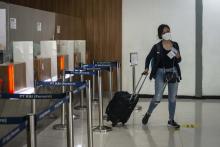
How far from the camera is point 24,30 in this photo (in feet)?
17.6

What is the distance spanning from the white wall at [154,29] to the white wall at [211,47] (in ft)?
0.91

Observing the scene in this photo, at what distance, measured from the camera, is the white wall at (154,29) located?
9195 mm

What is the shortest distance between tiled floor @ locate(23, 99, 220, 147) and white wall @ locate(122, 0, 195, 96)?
6.43ft

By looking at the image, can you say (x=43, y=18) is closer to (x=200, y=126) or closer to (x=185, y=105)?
(x=200, y=126)

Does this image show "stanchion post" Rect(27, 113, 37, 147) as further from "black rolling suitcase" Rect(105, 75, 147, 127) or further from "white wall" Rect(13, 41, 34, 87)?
"black rolling suitcase" Rect(105, 75, 147, 127)

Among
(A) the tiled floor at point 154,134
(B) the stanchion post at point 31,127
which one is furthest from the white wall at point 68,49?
(B) the stanchion post at point 31,127

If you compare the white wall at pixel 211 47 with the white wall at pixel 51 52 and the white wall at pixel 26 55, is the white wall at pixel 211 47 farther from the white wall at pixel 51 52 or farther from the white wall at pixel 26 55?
the white wall at pixel 26 55

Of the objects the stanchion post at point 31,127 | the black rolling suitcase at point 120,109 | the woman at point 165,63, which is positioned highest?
the woman at point 165,63

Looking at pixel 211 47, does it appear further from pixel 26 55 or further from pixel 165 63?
pixel 26 55

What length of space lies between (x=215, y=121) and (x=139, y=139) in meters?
1.85

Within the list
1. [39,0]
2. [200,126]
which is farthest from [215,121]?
[39,0]

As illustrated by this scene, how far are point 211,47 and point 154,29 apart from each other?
55.2 inches

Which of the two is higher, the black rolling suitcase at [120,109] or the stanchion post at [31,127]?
the stanchion post at [31,127]

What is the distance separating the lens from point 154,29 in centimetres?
937
